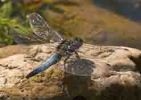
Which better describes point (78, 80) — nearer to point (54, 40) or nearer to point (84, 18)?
point (54, 40)

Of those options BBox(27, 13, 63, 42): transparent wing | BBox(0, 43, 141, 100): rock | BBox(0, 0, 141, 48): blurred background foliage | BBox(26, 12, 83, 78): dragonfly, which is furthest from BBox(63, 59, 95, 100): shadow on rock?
BBox(0, 0, 141, 48): blurred background foliage

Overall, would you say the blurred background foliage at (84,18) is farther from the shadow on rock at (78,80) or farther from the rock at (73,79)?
the shadow on rock at (78,80)

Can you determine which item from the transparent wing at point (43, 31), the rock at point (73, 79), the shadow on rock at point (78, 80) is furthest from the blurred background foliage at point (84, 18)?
the shadow on rock at point (78, 80)

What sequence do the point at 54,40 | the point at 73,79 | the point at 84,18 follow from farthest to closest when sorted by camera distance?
1. the point at 84,18
2. the point at 54,40
3. the point at 73,79

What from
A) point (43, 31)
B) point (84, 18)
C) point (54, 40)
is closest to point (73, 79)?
point (54, 40)

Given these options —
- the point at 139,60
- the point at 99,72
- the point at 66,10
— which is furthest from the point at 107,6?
the point at 99,72
